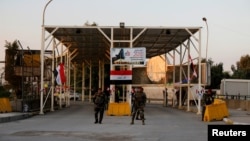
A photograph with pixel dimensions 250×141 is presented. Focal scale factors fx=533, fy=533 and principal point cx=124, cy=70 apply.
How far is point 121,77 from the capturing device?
32656mm

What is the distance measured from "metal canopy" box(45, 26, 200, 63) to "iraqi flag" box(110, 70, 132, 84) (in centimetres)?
176

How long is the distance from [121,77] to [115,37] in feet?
23.1

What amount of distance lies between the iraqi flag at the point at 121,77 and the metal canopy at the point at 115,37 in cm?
176

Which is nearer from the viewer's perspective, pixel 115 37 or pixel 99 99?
pixel 99 99

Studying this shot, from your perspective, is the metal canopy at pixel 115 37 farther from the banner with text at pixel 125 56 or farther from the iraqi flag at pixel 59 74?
the iraqi flag at pixel 59 74

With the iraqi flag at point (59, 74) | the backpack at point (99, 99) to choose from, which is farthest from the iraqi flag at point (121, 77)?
the backpack at point (99, 99)

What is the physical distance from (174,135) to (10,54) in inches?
1445

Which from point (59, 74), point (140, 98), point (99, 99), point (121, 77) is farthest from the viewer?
point (59, 74)

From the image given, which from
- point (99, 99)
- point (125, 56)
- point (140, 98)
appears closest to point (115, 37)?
point (125, 56)

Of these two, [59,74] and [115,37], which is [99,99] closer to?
[59,74]

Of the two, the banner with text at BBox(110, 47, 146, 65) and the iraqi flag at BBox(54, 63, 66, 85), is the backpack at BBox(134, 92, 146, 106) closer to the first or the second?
the banner with text at BBox(110, 47, 146, 65)

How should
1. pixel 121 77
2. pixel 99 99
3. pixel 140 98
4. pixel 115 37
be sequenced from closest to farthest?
pixel 140 98 → pixel 99 99 → pixel 121 77 → pixel 115 37

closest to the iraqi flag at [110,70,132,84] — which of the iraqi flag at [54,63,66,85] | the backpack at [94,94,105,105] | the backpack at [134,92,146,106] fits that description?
the iraqi flag at [54,63,66,85]

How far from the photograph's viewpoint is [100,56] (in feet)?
176
